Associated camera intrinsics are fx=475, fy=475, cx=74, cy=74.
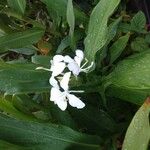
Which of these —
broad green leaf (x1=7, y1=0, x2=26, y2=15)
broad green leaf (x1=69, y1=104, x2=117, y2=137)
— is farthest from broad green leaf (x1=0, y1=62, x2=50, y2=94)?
broad green leaf (x1=7, y1=0, x2=26, y2=15)

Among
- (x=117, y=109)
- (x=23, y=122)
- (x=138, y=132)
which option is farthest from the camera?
(x=117, y=109)

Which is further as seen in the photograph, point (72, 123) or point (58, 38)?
point (58, 38)

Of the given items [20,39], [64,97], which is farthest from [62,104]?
[20,39]

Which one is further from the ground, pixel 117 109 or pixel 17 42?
pixel 17 42

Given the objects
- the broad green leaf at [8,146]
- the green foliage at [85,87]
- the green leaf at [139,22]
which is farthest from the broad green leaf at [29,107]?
the green leaf at [139,22]

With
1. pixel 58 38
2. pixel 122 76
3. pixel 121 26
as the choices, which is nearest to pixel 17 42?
pixel 58 38

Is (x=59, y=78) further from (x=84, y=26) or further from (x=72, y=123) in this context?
(x=84, y=26)
